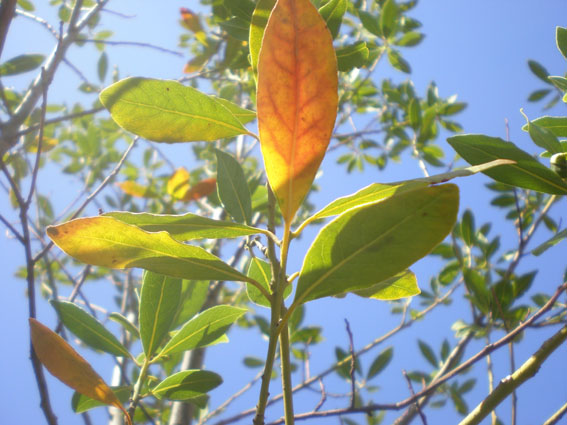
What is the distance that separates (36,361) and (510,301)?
3.76 feet

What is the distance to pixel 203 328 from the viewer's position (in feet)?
2.93

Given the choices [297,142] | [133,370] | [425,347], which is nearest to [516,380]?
[297,142]

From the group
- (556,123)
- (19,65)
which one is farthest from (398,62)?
(19,65)

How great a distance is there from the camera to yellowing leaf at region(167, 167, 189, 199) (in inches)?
75.8

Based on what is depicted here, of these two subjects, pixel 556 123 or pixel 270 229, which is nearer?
pixel 270 229

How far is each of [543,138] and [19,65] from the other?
1.75m

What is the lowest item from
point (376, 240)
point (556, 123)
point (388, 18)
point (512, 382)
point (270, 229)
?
point (512, 382)

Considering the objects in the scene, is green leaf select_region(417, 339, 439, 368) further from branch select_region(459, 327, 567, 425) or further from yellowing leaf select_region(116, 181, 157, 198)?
branch select_region(459, 327, 567, 425)

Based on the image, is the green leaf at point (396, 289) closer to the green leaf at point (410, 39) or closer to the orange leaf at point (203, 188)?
the orange leaf at point (203, 188)

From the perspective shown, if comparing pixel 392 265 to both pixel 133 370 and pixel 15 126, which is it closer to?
pixel 15 126

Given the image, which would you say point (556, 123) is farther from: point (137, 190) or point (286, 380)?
point (137, 190)

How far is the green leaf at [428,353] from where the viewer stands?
217cm

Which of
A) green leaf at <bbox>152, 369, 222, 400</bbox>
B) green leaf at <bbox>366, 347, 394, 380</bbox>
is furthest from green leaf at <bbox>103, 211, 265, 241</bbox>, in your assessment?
green leaf at <bbox>366, 347, 394, 380</bbox>

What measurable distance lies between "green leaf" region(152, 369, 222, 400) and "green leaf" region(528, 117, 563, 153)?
690mm
